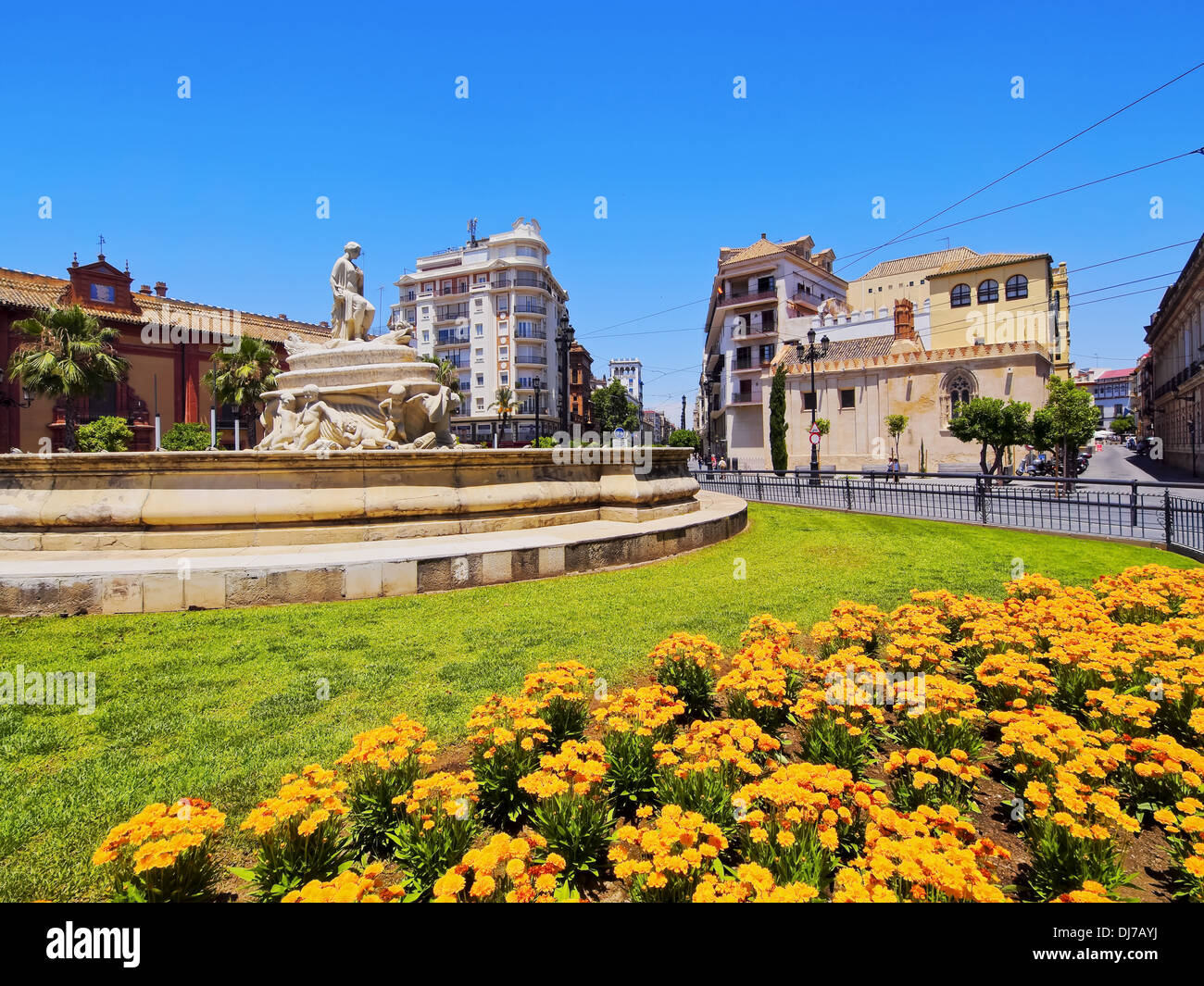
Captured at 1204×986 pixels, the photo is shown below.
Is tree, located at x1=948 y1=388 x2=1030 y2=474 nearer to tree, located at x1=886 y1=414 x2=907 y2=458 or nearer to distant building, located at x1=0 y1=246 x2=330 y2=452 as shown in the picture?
tree, located at x1=886 y1=414 x2=907 y2=458

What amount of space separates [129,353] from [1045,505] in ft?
151

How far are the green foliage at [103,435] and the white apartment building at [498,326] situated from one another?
27031mm

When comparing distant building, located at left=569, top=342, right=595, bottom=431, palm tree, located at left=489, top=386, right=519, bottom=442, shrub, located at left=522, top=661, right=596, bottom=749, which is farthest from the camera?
distant building, located at left=569, top=342, right=595, bottom=431

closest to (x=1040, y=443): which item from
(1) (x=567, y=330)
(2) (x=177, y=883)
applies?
(1) (x=567, y=330)

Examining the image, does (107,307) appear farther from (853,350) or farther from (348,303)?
(853,350)

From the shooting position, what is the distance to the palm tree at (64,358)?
26.8 metres

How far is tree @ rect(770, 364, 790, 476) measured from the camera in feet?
126

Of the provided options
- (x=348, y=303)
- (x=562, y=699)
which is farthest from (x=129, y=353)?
(x=562, y=699)

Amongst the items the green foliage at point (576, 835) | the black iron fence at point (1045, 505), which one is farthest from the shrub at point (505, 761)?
the black iron fence at point (1045, 505)

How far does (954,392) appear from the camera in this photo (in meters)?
35.9

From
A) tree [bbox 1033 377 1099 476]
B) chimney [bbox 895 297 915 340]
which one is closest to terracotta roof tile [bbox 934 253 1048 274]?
chimney [bbox 895 297 915 340]

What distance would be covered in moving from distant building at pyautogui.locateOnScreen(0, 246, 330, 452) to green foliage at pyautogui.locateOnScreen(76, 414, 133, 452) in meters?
1.90

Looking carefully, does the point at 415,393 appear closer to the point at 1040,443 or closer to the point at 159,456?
the point at 159,456

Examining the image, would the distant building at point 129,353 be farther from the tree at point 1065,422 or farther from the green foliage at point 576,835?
the tree at point 1065,422
